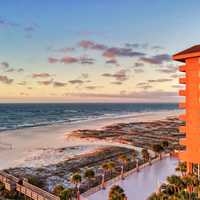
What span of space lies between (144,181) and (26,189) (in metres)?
12.8

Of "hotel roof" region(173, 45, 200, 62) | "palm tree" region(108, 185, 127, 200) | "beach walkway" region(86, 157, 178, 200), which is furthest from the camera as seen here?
"beach walkway" region(86, 157, 178, 200)

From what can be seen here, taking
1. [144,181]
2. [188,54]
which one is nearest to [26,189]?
[144,181]

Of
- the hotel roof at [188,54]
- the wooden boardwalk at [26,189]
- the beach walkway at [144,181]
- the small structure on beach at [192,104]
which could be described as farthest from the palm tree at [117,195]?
the hotel roof at [188,54]

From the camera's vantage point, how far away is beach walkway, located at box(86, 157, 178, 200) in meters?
26.1

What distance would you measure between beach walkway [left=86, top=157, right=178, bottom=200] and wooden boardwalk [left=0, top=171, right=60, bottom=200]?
407 centimetres

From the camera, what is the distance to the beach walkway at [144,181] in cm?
2614

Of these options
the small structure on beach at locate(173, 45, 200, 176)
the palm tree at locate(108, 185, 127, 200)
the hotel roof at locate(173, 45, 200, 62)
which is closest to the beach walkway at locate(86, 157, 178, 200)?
the palm tree at locate(108, 185, 127, 200)

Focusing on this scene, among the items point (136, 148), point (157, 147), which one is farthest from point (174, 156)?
point (136, 148)

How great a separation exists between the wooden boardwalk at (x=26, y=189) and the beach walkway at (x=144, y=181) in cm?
407

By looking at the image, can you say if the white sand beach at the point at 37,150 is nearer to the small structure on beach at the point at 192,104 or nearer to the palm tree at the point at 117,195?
the palm tree at the point at 117,195

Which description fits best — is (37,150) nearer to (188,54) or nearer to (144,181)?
(144,181)

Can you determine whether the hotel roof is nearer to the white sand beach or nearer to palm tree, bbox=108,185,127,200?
palm tree, bbox=108,185,127,200

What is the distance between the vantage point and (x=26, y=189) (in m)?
26.8

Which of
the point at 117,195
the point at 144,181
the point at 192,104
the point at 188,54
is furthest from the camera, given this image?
the point at 144,181
